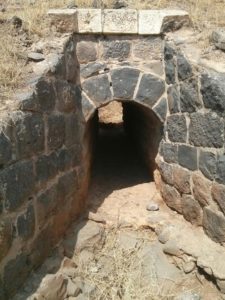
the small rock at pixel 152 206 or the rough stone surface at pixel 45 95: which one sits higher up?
the rough stone surface at pixel 45 95

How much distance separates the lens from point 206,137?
424 centimetres

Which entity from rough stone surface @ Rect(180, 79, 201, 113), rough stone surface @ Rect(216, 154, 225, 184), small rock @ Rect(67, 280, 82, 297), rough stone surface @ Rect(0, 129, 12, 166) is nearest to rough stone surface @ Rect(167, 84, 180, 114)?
rough stone surface @ Rect(180, 79, 201, 113)

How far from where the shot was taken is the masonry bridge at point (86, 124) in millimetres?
3738

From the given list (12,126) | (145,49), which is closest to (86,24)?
(145,49)

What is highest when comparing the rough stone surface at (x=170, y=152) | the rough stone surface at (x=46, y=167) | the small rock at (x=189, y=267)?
the rough stone surface at (x=46, y=167)

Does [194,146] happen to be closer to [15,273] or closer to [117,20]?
[117,20]

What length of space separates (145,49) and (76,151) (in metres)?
1.44

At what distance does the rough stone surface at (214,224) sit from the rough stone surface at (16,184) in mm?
1811

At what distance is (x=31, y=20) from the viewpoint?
16.6ft

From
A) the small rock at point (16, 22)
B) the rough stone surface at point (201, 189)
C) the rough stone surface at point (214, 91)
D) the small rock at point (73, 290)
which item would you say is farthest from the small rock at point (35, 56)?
the small rock at point (73, 290)

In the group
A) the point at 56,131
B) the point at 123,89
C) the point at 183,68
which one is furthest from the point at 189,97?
the point at 56,131

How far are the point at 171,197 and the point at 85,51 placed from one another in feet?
6.60

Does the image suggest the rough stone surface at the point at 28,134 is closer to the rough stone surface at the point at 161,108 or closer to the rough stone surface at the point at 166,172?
the rough stone surface at the point at 161,108

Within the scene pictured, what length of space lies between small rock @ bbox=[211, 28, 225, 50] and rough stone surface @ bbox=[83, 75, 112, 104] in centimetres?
128
